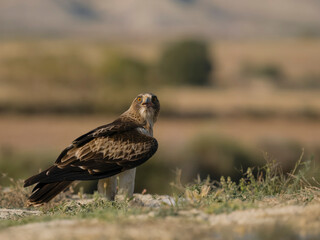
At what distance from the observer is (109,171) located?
7914mm

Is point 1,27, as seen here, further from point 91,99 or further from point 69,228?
point 69,228

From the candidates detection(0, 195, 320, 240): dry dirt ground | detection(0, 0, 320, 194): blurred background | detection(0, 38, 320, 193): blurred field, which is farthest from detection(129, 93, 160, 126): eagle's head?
detection(0, 38, 320, 193): blurred field

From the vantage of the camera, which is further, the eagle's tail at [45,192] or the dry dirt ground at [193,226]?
the eagle's tail at [45,192]

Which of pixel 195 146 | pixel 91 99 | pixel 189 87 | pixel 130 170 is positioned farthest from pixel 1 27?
pixel 130 170

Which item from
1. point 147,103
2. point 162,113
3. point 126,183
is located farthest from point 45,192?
point 162,113

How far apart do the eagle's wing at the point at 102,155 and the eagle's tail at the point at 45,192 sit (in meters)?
0.17

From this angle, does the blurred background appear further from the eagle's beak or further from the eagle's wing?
the eagle's wing

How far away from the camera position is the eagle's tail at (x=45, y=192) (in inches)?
305

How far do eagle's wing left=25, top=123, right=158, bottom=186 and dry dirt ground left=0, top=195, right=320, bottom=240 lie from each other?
180 centimetres

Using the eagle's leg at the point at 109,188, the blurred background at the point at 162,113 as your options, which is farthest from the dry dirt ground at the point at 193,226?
the blurred background at the point at 162,113

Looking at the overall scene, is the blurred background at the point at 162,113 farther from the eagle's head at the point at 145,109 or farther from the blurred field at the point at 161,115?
the eagle's head at the point at 145,109

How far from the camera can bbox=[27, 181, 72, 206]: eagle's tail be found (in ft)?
25.4

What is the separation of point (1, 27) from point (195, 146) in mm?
178103

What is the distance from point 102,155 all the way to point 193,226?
9.34 ft
